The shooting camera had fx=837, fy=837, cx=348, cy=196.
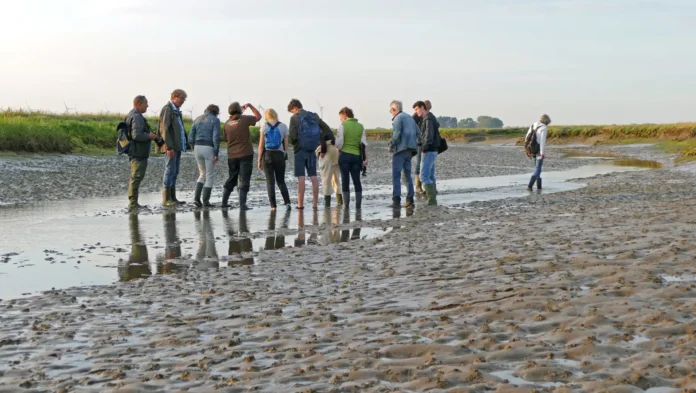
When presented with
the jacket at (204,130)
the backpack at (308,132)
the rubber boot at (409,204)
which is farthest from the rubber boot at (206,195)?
the rubber boot at (409,204)

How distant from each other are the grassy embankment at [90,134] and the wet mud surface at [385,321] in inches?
858

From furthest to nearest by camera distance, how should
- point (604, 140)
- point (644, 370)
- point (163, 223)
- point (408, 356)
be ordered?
1. point (604, 140)
2. point (163, 223)
3. point (408, 356)
4. point (644, 370)

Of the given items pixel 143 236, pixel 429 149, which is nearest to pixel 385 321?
pixel 143 236

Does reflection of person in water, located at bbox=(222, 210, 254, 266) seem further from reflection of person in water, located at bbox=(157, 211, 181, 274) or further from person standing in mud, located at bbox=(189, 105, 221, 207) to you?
person standing in mud, located at bbox=(189, 105, 221, 207)

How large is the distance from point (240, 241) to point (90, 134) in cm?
2718

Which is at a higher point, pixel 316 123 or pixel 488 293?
pixel 316 123

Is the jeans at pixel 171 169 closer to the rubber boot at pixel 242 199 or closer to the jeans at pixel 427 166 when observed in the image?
the rubber boot at pixel 242 199

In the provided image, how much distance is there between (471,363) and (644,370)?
968 millimetres

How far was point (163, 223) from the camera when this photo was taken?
1366 cm

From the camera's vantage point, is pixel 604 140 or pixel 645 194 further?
pixel 604 140

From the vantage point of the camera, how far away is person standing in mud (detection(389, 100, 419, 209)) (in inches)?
632

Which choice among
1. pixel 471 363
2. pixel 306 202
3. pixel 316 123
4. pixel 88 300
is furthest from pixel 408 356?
pixel 306 202

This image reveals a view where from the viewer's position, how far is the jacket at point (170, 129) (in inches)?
623

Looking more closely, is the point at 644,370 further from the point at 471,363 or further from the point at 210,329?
the point at 210,329
